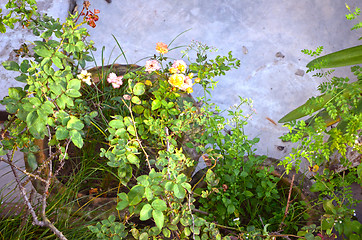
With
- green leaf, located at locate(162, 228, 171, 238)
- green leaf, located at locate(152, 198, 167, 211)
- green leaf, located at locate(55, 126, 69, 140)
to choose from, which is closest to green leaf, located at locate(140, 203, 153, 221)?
green leaf, located at locate(152, 198, 167, 211)

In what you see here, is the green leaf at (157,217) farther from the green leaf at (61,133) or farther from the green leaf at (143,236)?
the green leaf at (61,133)

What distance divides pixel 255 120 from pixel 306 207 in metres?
0.86

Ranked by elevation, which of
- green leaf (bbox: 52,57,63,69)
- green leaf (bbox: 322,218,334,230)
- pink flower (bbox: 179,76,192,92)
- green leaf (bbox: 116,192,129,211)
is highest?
green leaf (bbox: 52,57,63,69)

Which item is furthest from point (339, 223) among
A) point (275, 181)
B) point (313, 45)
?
point (313, 45)

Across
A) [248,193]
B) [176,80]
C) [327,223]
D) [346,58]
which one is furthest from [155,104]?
[346,58]

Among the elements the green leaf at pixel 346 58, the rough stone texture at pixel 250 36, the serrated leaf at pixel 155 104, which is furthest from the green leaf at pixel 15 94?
the green leaf at pixel 346 58

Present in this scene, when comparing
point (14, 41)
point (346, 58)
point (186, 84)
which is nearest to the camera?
point (186, 84)

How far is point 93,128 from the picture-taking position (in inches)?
65.1

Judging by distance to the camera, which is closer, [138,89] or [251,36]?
[138,89]

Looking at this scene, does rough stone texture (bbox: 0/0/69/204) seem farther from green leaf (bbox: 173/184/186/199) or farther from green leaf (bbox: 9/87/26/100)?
green leaf (bbox: 173/184/186/199)

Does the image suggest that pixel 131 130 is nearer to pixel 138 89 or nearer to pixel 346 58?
pixel 138 89

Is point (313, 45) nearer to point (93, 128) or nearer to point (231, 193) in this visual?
point (231, 193)

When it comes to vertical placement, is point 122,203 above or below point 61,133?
below

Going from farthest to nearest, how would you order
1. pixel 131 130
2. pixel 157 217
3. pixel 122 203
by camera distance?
pixel 131 130 → pixel 122 203 → pixel 157 217
